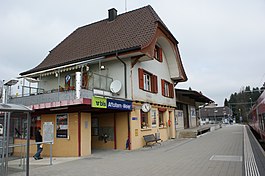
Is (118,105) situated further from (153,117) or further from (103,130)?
(153,117)

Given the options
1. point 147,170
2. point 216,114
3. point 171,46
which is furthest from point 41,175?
point 216,114

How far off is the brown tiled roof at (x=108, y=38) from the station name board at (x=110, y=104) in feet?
10.4

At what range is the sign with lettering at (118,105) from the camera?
38.7 ft

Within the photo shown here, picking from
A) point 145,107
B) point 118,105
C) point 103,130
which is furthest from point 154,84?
point 118,105

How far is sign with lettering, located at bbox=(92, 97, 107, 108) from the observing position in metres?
10.7

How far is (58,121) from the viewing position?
13102 mm

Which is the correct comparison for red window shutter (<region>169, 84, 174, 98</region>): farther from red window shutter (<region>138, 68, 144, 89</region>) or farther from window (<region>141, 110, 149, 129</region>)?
red window shutter (<region>138, 68, 144, 89</region>)

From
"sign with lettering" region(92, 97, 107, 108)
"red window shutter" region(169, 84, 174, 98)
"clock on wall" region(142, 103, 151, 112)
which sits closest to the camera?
"sign with lettering" region(92, 97, 107, 108)

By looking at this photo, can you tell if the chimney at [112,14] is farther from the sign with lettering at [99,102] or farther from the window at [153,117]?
the sign with lettering at [99,102]

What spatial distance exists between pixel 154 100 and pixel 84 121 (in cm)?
650

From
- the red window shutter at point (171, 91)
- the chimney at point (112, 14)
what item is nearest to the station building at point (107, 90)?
the chimney at point (112, 14)

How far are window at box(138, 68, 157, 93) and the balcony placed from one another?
223 cm

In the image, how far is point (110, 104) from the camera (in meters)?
11.8

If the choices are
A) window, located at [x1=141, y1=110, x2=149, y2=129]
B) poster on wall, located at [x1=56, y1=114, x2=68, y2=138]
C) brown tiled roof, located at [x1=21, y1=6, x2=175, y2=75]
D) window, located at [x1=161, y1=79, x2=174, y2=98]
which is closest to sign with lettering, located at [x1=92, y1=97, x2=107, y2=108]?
poster on wall, located at [x1=56, y1=114, x2=68, y2=138]
